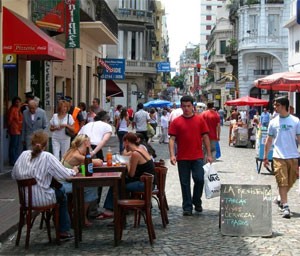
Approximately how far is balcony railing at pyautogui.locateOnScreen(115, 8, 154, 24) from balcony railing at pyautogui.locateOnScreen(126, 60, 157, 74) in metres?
3.91

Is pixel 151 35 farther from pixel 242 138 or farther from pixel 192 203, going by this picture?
pixel 192 203

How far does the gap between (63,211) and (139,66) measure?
164 ft

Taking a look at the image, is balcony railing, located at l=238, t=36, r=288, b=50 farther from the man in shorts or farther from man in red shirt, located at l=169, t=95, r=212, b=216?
man in red shirt, located at l=169, t=95, r=212, b=216

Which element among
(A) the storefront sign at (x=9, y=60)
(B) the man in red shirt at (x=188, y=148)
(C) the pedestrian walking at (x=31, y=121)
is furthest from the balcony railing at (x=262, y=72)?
(B) the man in red shirt at (x=188, y=148)

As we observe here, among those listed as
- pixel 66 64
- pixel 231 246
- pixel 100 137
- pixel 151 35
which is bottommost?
pixel 231 246

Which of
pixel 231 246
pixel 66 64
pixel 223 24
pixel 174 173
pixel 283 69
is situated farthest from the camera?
pixel 223 24

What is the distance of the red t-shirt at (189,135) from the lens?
1000 cm

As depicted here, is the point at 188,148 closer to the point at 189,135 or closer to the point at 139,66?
the point at 189,135

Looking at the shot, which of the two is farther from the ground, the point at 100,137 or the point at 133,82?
the point at 133,82

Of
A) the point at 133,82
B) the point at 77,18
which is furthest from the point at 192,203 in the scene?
the point at 133,82

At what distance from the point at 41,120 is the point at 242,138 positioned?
559 inches

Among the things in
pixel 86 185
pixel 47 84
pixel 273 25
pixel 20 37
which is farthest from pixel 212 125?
pixel 273 25

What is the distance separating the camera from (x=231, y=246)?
7.85m

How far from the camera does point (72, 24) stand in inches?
838
